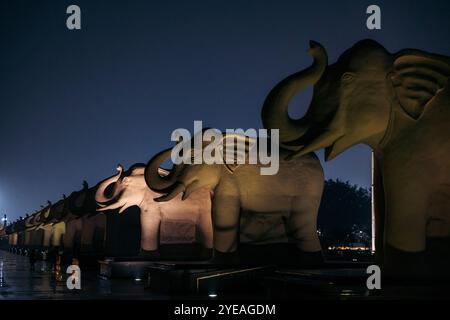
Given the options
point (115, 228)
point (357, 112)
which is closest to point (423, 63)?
point (357, 112)

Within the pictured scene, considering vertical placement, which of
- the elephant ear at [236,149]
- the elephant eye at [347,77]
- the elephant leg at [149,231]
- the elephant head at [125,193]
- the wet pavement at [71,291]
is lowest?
the wet pavement at [71,291]

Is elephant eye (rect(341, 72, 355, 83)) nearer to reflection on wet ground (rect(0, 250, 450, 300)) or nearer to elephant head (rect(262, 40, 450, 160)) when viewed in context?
elephant head (rect(262, 40, 450, 160))

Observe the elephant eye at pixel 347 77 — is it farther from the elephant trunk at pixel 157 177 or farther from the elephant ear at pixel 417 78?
the elephant trunk at pixel 157 177

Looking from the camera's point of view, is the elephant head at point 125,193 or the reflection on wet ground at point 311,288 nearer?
the reflection on wet ground at point 311,288

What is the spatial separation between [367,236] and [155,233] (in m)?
49.4

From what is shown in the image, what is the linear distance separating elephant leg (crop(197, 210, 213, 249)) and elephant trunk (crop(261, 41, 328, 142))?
553 inches

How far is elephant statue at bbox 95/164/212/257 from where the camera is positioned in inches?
1041

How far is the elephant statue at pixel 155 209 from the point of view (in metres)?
26.5

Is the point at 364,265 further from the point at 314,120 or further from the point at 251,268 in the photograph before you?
the point at 314,120

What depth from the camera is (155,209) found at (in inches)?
1062

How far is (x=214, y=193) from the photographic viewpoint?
20.6 meters

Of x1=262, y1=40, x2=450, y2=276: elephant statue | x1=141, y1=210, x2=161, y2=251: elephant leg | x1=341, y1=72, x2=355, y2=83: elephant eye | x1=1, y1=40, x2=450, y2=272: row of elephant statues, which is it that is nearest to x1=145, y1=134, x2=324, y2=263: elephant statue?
x1=141, y1=210, x2=161, y2=251: elephant leg

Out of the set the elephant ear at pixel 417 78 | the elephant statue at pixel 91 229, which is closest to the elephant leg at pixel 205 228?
the elephant statue at pixel 91 229

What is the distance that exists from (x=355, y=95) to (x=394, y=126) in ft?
2.70
